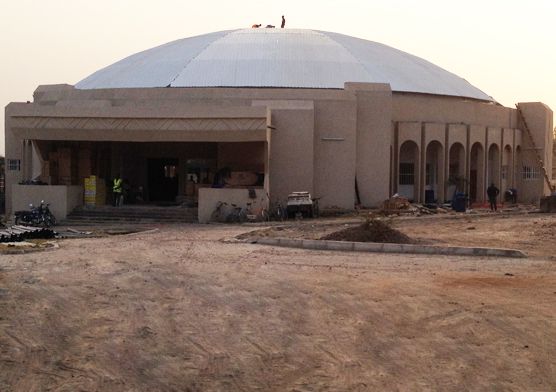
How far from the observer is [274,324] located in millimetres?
9000

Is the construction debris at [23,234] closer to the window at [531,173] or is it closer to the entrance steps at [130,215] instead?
the entrance steps at [130,215]

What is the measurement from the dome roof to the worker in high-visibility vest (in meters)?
7.14

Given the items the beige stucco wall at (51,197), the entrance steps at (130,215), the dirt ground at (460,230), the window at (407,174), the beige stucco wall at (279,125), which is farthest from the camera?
the window at (407,174)

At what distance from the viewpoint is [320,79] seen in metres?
35.7

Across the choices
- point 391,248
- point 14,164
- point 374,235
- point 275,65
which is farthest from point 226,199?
point 14,164

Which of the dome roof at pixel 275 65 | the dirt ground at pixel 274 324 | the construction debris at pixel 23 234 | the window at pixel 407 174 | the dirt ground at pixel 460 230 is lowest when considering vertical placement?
the dirt ground at pixel 274 324

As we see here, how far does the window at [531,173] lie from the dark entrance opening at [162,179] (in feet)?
70.0

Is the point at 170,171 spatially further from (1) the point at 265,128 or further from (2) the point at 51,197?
(1) the point at 265,128

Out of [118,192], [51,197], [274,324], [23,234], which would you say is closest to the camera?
[274,324]

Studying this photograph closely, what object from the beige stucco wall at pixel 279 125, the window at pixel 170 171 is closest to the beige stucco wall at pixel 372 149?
the beige stucco wall at pixel 279 125

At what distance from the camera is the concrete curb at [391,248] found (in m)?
16.5

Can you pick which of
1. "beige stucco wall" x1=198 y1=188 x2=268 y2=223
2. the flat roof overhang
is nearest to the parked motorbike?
the flat roof overhang

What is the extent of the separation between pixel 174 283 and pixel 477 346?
210 inches

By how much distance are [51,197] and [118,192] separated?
252cm
